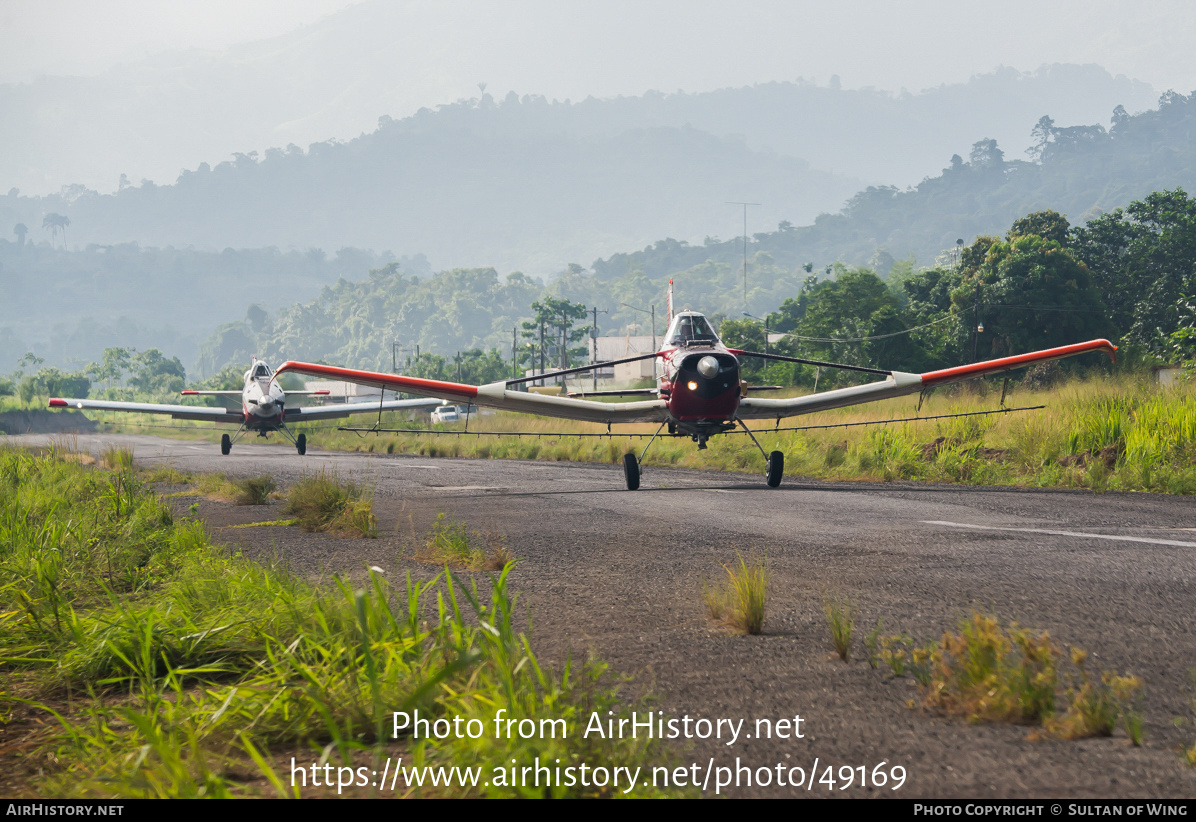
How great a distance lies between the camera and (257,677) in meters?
4.18

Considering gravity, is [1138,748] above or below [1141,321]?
below

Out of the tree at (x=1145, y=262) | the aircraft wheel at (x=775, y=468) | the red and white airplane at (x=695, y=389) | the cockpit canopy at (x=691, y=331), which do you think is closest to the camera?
the red and white airplane at (x=695, y=389)

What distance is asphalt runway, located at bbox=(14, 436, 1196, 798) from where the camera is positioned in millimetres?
3369

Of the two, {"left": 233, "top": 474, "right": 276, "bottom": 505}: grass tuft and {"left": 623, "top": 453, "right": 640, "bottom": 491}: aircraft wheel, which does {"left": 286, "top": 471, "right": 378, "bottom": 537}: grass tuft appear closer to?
{"left": 233, "top": 474, "right": 276, "bottom": 505}: grass tuft

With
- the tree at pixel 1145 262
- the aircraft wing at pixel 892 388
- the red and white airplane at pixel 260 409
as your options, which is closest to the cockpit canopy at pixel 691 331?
the aircraft wing at pixel 892 388

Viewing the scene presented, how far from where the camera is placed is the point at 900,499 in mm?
14227

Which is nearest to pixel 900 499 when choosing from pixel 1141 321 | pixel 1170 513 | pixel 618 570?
pixel 1170 513

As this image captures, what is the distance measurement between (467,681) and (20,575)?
17.3 feet

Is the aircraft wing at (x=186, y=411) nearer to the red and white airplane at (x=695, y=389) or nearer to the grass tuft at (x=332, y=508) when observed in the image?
the red and white airplane at (x=695, y=389)

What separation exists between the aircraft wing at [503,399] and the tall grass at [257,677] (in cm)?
819

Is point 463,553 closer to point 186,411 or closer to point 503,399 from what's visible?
point 503,399

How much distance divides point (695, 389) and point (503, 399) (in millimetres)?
3736

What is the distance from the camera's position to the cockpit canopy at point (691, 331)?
16.2 m
